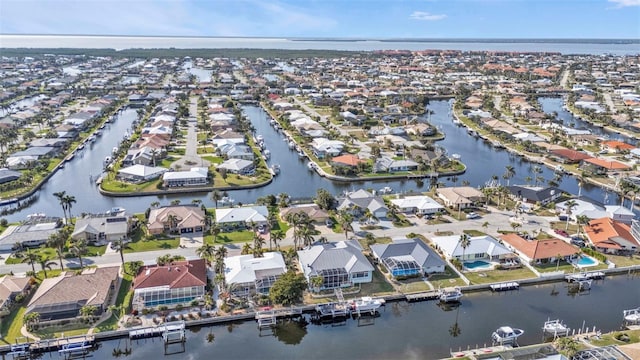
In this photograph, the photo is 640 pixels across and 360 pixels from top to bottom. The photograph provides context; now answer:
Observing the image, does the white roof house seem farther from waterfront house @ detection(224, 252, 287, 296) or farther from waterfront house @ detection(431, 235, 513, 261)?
waterfront house @ detection(431, 235, 513, 261)

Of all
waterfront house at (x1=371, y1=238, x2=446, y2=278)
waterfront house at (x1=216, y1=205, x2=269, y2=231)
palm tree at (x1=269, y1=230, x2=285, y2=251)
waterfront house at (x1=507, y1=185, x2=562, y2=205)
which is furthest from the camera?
waterfront house at (x1=507, y1=185, x2=562, y2=205)

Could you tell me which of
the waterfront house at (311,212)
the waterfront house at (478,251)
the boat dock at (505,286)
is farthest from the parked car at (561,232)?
the waterfront house at (311,212)

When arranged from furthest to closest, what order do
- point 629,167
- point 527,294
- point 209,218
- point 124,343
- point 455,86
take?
point 455,86 < point 629,167 < point 209,218 < point 527,294 < point 124,343

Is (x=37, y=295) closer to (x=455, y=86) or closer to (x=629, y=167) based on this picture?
(x=629, y=167)

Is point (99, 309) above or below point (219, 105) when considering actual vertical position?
below

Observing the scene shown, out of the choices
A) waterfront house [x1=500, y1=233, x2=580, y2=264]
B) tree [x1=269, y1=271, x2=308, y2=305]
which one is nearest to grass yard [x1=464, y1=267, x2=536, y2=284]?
waterfront house [x1=500, y1=233, x2=580, y2=264]

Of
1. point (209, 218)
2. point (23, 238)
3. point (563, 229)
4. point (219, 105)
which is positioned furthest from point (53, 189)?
point (563, 229)

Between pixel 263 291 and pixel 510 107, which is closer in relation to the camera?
pixel 263 291
